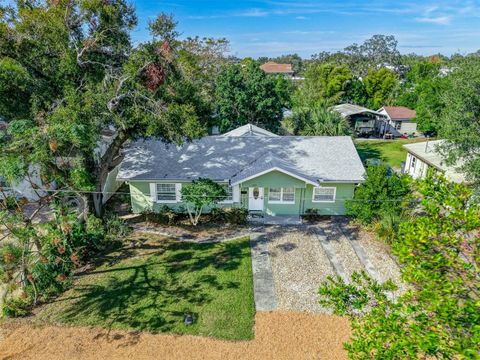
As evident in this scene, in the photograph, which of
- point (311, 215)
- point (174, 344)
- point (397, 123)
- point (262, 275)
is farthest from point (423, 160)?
point (174, 344)

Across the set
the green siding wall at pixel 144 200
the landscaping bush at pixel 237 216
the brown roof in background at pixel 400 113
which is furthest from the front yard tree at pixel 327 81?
the green siding wall at pixel 144 200

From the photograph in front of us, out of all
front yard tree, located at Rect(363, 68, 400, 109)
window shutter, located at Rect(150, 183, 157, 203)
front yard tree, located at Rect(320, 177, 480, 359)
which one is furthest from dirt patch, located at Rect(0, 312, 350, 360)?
front yard tree, located at Rect(363, 68, 400, 109)

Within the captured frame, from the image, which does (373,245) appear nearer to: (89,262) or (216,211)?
(216,211)

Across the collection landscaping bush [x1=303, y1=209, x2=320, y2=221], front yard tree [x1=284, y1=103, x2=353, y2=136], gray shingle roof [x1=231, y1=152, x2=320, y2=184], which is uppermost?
front yard tree [x1=284, y1=103, x2=353, y2=136]

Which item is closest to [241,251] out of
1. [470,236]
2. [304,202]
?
[304,202]

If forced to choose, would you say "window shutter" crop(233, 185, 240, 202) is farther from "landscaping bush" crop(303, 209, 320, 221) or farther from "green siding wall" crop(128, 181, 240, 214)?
"landscaping bush" crop(303, 209, 320, 221)

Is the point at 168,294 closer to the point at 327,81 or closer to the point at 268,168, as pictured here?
the point at 268,168

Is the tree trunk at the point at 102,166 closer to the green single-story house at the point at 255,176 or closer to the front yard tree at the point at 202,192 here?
the green single-story house at the point at 255,176
